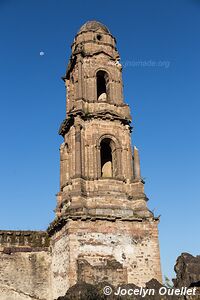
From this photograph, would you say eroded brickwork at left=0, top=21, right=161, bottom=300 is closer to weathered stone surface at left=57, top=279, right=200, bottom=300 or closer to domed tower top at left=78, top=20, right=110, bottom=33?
domed tower top at left=78, top=20, right=110, bottom=33

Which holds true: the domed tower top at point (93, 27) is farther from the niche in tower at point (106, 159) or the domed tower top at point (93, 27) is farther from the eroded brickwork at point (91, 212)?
the niche in tower at point (106, 159)

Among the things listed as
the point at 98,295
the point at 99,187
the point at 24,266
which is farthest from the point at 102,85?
the point at 98,295

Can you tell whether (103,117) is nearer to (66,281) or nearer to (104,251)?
(104,251)

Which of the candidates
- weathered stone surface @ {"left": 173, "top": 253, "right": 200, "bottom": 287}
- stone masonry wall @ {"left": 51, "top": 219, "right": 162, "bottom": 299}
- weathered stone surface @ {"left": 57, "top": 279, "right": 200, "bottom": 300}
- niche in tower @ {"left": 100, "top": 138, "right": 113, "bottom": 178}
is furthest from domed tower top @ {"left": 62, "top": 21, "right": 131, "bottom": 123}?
weathered stone surface @ {"left": 173, "top": 253, "right": 200, "bottom": 287}

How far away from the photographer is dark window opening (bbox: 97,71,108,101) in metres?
25.9

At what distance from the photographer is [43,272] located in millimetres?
21922

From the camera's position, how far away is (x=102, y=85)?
89.2 ft

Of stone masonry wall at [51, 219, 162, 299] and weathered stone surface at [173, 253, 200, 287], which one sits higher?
stone masonry wall at [51, 219, 162, 299]

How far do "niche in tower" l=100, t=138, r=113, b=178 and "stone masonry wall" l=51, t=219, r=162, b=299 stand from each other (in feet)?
13.5

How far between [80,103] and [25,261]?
9037 millimetres

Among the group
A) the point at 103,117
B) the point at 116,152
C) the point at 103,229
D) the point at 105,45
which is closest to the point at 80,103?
the point at 103,117

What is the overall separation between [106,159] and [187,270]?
599 inches

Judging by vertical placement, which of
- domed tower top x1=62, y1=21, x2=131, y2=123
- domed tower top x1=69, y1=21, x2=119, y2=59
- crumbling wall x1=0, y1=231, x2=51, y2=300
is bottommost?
crumbling wall x1=0, y1=231, x2=51, y2=300

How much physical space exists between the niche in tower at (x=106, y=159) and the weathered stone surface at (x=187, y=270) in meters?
13.3
